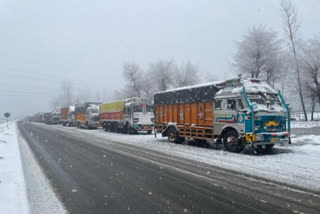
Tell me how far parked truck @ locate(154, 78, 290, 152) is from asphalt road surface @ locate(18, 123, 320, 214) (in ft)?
11.2

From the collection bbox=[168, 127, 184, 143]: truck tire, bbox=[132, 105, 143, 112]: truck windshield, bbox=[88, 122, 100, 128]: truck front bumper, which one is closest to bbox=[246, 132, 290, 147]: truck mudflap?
bbox=[168, 127, 184, 143]: truck tire

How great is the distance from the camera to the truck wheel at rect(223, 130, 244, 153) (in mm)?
12635

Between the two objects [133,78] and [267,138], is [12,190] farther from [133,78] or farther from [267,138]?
[133,78]

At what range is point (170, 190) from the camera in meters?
6.74

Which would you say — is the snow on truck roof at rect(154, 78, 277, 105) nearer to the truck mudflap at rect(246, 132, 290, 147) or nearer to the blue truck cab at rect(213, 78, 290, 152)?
the blue truck cab at rect(213, 78, 290, 152)

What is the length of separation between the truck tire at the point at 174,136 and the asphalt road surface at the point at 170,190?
7.24 m

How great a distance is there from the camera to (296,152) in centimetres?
1220

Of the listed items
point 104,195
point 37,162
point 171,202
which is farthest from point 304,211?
point 37,162

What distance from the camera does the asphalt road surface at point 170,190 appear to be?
5.50m

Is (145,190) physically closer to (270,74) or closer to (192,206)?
(192,206)

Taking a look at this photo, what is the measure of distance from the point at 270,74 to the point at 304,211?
1489 inches

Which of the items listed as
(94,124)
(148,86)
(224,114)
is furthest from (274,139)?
(148,86)

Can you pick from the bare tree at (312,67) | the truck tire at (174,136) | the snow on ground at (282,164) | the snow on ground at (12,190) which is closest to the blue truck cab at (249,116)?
the snow on ground at (282,164)

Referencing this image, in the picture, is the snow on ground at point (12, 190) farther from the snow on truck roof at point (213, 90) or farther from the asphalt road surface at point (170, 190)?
the snow on truck roof at point (213, 90)
